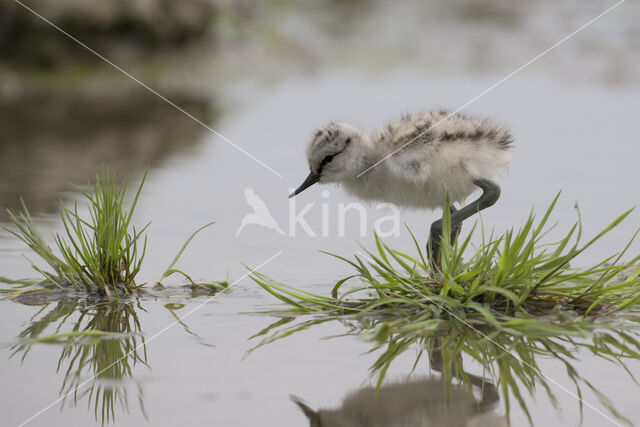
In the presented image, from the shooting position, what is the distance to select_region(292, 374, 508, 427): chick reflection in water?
8.25ft

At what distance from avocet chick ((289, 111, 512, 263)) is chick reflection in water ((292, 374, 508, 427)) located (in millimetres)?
1167

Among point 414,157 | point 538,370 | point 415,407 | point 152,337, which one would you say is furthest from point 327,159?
point 415,407

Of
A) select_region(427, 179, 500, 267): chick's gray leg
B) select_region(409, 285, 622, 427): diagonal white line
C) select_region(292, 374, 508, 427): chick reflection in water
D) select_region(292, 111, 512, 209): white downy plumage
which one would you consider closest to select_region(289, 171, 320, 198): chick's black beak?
select_region(292, 111, 512, 209): white downy plumage

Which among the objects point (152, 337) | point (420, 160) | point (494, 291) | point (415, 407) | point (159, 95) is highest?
point (159, 95)

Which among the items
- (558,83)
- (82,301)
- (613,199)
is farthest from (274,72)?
(82,301)

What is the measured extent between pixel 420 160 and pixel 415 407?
163cm

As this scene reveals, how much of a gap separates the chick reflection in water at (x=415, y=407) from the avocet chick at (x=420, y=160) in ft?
3.83

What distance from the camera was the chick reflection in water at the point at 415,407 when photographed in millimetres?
2514

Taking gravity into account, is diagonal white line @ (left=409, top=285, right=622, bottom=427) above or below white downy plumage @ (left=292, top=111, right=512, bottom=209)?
below

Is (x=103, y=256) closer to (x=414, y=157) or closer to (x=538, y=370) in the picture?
(x=414, y=157)

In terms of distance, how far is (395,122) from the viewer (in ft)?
14.6

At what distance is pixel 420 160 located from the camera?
4.04 m

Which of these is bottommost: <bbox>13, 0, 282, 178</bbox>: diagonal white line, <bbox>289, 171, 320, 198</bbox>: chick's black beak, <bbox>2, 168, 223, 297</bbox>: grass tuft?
<bbox>2, 168, 223, 297</bbox>: grass tuft

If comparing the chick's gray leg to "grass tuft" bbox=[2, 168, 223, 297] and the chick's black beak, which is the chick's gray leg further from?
"grass tuft" bbox=[2, 168, 223, 297]
